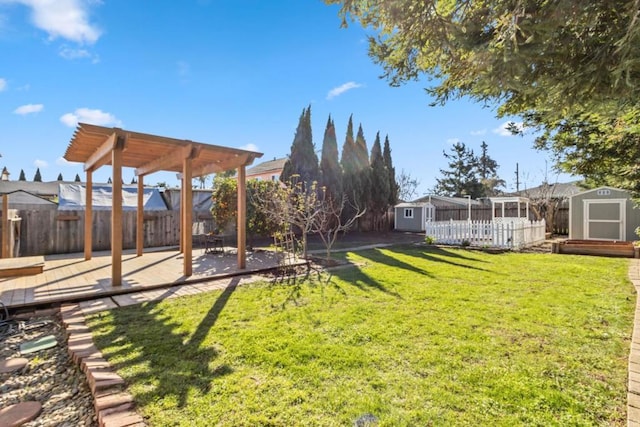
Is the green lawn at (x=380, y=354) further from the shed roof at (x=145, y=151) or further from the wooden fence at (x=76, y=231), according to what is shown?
the wooden fence at (x=76, y=231)

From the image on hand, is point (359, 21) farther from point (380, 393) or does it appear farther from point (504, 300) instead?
point (504, 300)

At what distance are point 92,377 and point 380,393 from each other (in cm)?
239

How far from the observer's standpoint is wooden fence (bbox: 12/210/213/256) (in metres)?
9.60

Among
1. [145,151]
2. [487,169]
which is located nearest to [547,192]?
[487,169]

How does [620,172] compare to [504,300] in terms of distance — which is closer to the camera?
[504,300]

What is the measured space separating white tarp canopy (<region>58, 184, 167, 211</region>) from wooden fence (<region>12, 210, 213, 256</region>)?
46 cm

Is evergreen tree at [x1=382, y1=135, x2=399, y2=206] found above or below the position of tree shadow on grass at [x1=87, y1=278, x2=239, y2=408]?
above

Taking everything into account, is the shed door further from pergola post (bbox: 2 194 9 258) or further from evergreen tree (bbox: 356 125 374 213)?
pergola post (bbox: 2 194 9 258)

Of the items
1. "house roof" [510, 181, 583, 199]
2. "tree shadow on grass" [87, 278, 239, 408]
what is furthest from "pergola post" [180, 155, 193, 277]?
"house roof" [510, 181, 583, 199]

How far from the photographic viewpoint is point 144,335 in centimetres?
348

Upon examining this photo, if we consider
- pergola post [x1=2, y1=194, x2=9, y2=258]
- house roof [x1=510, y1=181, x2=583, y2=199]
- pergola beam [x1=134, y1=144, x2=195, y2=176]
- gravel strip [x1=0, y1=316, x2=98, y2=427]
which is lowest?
gravel strip [x1=0, y1=316, x2=98, y2=427]

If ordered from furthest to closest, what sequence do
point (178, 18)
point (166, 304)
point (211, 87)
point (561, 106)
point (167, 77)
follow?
point (211, 87) → point (167, 77) → point (178, 18) → point (166, 304) → point (561, 106)

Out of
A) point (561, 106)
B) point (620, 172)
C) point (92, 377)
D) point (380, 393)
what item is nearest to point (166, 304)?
point (92, 377)

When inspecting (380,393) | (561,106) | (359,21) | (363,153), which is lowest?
(380,393)
